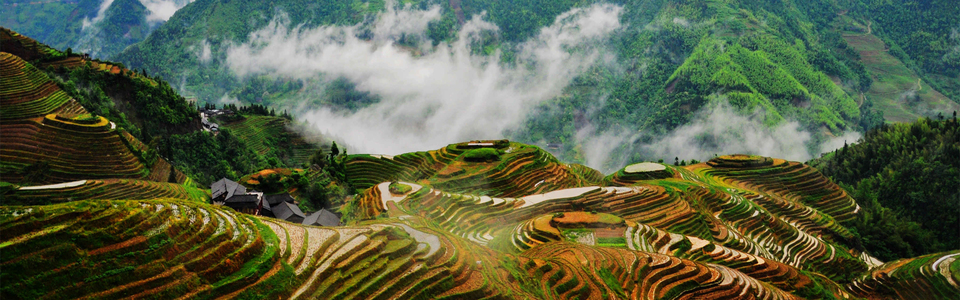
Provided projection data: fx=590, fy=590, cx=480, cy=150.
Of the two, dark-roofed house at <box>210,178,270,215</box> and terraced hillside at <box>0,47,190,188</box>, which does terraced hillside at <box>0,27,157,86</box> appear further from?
dark-roofed house at <box>210,178,270,215</box>

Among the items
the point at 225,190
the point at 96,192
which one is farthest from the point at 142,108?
the point at 96,192

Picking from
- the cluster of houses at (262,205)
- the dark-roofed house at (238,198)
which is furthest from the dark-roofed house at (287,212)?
the dark-roofed house at (238,198)

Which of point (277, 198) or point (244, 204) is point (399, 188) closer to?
point (244, 204)

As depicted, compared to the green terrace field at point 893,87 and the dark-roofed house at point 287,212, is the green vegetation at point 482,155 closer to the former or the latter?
the dark-roofed house at point 287,212

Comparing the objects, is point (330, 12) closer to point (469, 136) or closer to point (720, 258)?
point (469, 136)

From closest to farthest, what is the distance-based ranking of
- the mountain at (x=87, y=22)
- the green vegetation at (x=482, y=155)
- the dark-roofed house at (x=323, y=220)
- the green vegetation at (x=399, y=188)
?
the dark-roofed house at (x=323, y=220)
the green vegetation at (x=399, y=188)
the green vegetation at (x=482, y=155)
the mountain at (x=87, y=22)

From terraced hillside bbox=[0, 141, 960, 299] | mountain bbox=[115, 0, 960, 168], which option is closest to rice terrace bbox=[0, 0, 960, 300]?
terraced hillside bbox=[0, 141, 960, 299]
